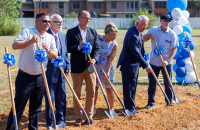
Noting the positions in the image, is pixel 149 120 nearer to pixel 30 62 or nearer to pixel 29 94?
pixel 29 94

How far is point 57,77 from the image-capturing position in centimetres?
488

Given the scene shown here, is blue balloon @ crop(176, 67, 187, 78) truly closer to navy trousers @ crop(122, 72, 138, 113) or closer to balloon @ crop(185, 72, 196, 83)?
balloon @ crop(185, 72, 196, 83)

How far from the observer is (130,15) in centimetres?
5916

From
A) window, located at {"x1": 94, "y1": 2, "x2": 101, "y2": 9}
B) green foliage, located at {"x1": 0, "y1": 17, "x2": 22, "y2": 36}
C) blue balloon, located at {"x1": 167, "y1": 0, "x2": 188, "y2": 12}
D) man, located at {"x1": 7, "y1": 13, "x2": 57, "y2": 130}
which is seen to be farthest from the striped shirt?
window, located at {"x1": 94, "y1": 2, "x2": 101, "y2": 9}

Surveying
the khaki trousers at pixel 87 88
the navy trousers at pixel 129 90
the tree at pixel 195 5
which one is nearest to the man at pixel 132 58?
the navy trousers at pixel 129 90

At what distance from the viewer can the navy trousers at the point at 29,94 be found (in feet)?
13.7

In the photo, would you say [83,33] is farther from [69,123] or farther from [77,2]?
[77,2]

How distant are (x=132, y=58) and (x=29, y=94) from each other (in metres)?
2.49

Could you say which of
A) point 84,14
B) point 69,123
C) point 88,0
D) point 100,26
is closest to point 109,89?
point 69,123

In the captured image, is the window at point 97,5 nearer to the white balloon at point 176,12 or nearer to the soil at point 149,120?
the white balloon at point 176,12

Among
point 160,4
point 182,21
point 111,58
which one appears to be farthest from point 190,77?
point 160,4

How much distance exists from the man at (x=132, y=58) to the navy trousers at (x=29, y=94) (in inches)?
84.0

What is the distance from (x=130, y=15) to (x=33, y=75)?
5666cm

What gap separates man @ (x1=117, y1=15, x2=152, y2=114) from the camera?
5582 millimetres
